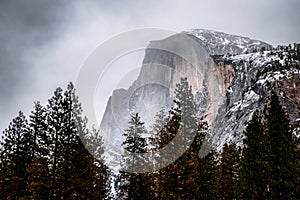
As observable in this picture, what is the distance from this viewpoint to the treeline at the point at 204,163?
2225 cm

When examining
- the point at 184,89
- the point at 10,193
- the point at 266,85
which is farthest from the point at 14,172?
the point at 266,85

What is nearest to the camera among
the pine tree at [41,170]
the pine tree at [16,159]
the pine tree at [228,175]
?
the pine tree at [41,170]

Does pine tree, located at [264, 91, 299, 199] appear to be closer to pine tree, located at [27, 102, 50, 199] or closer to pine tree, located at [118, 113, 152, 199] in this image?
pine tree, located at [118, 113, 152, 199]

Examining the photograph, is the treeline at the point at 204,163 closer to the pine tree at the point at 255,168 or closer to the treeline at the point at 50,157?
the pine tree at the point at 255,168

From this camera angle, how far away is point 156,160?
82.7ft

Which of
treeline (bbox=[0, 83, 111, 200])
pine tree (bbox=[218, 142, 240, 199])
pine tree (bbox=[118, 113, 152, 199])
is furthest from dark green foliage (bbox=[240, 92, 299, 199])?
treeline (bbox=[0, 83, 111, 200])

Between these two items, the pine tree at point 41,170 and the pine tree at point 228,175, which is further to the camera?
the pine tree at point 228,175

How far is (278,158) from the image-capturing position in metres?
27.5

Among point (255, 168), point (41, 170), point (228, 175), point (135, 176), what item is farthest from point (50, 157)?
point (228, 175)

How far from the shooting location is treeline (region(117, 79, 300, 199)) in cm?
2225

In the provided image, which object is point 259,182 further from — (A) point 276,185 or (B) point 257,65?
(B) point 257,65

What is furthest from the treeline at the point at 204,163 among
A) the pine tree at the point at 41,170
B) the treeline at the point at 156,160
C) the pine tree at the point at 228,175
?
the pine tree at the point at 41,170

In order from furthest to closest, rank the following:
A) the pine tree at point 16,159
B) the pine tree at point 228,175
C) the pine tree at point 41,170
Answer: the pine tree at point 228,175
the pine tree at point 16,159
the pine tree at point 41,170

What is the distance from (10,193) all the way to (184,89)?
15.5m
